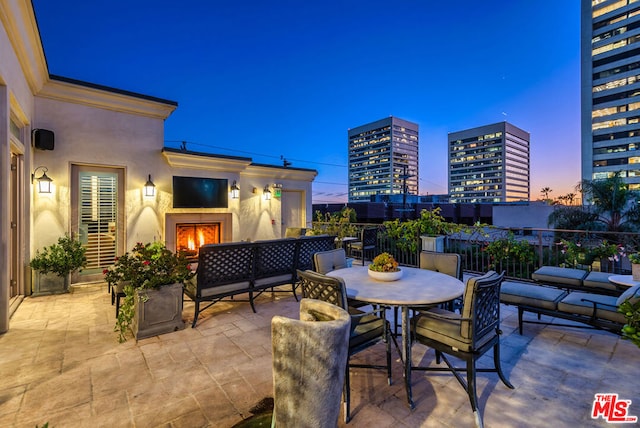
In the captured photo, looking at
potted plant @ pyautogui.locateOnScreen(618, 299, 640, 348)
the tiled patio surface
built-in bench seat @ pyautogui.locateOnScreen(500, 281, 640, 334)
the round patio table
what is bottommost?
the tiled patio surface

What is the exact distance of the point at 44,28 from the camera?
15719 mm

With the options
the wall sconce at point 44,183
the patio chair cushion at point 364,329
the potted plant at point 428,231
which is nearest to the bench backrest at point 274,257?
the patio chair cushion at point 364,329

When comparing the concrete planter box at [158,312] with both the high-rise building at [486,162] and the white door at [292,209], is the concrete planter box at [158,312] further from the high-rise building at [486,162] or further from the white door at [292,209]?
the high-rise building at [486,162]

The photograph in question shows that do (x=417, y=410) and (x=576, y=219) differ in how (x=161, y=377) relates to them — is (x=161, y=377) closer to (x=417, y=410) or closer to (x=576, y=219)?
(x=417, y=410)

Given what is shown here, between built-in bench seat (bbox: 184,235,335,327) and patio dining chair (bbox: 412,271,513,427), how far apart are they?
233 cm

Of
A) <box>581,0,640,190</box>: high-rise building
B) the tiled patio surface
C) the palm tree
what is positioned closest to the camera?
the tiled patio surface

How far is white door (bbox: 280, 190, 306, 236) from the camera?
9086 millimetres

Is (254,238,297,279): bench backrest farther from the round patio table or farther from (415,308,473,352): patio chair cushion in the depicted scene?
(415,308,473,352): patio chair cushion

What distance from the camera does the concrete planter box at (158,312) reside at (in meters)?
2.97

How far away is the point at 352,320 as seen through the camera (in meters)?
2.18

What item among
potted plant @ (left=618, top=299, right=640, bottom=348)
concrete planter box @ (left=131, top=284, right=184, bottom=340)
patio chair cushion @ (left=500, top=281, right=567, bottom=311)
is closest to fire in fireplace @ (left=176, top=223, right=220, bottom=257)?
concrete planter box @ (left=131, top=284, right=184, bottom=340)

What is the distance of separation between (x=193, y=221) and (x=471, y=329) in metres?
6.13

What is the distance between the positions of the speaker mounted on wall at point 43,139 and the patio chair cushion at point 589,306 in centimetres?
753

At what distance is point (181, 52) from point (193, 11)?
23.5 feet
